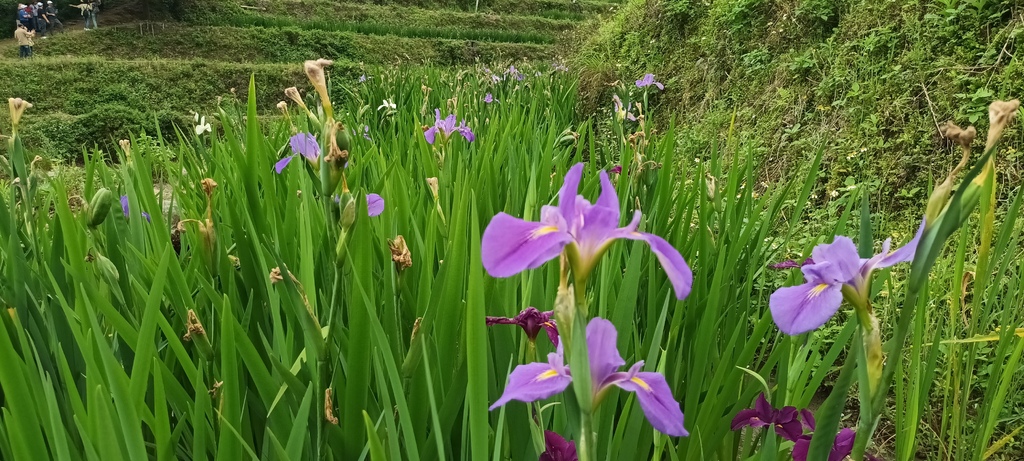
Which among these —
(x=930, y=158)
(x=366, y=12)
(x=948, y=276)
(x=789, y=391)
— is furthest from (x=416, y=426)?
(x=366, y=12)

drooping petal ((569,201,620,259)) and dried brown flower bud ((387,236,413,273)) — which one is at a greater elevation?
drooping petal ((569,201,620,259))

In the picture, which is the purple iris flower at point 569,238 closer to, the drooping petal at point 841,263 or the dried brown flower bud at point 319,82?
the drooping petal at point 841,263

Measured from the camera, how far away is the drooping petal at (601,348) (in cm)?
40

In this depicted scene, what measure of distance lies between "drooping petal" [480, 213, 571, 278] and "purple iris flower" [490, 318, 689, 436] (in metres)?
0.08

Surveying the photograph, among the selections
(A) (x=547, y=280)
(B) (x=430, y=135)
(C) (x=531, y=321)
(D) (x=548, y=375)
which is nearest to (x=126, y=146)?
(B) (x=430, y=135)

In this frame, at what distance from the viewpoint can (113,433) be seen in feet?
1.75

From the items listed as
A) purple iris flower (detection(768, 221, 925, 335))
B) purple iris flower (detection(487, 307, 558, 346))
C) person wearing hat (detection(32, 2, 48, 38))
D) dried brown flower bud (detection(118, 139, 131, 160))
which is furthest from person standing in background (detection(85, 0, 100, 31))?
purple iris flower (detection(768, 221, 925, 335))

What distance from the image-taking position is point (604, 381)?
41 centimetres

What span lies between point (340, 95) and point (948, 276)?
37.7 ft

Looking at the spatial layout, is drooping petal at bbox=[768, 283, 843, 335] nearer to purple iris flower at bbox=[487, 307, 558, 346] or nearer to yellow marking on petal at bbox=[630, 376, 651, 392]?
yellow marking on petal at bbox=[630, 376, 651, 392]

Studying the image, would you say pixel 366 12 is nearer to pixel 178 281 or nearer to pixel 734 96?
pixel 734 96

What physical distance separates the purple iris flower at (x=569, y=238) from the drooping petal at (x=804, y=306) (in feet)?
0.38

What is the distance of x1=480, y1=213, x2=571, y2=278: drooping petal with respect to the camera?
34cm

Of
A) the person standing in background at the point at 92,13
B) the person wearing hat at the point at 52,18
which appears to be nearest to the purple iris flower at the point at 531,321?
the person standing in background at the point at 92,13
